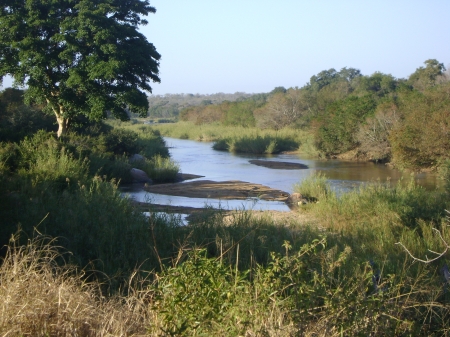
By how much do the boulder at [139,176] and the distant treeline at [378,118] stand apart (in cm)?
1183

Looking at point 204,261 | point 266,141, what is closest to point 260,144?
point 266,141

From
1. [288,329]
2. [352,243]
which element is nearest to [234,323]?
[288,329]

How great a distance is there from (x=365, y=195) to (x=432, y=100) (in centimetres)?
1782

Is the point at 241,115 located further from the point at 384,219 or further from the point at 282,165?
the point at 384,219

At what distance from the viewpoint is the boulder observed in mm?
23294

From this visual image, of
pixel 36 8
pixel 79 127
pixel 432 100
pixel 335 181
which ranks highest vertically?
pixel 36 8

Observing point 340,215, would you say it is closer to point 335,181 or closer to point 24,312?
point 24,312

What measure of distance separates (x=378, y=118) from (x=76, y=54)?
18.6m

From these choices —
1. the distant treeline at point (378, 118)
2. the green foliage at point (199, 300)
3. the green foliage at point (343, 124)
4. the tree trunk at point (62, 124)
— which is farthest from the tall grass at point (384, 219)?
the green foliage at point (343, 124)

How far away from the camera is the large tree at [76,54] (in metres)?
20.0

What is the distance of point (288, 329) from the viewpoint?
454cm

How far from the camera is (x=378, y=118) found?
32.7m

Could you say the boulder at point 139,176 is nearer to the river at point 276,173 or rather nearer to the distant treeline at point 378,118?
the river at point 276,173

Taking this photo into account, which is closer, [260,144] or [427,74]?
[260,144]
